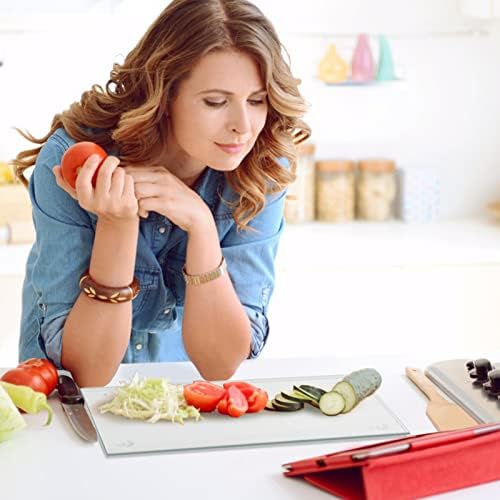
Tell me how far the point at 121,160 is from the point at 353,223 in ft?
6.35

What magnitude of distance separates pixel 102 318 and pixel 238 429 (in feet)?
1.39

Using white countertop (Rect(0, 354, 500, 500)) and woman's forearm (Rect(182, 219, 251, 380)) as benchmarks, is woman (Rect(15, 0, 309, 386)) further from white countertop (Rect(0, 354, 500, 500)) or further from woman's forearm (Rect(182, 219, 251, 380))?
white countertop (Rect(0, 354, 500, 500))

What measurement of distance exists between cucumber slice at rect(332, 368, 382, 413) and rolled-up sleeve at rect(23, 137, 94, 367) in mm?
490

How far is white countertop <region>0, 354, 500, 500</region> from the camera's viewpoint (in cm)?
129

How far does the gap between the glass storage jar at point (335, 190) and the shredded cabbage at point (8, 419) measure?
2353mm

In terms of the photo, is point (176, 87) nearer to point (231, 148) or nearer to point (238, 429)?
point (231, 148)

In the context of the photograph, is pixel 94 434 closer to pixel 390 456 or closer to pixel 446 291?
pixel 390 456

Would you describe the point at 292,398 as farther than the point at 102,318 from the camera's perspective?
No

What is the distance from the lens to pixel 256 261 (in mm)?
1981

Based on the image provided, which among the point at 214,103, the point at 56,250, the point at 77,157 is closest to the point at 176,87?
the point at 214,103

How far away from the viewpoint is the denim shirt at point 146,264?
1.84m

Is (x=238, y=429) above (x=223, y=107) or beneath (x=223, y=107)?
beneath

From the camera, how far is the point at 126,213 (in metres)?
1.74

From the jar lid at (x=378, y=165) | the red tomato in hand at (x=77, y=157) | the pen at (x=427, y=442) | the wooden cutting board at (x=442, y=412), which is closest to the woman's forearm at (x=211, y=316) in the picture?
the red tomato in hand at (x=77, y=157)
